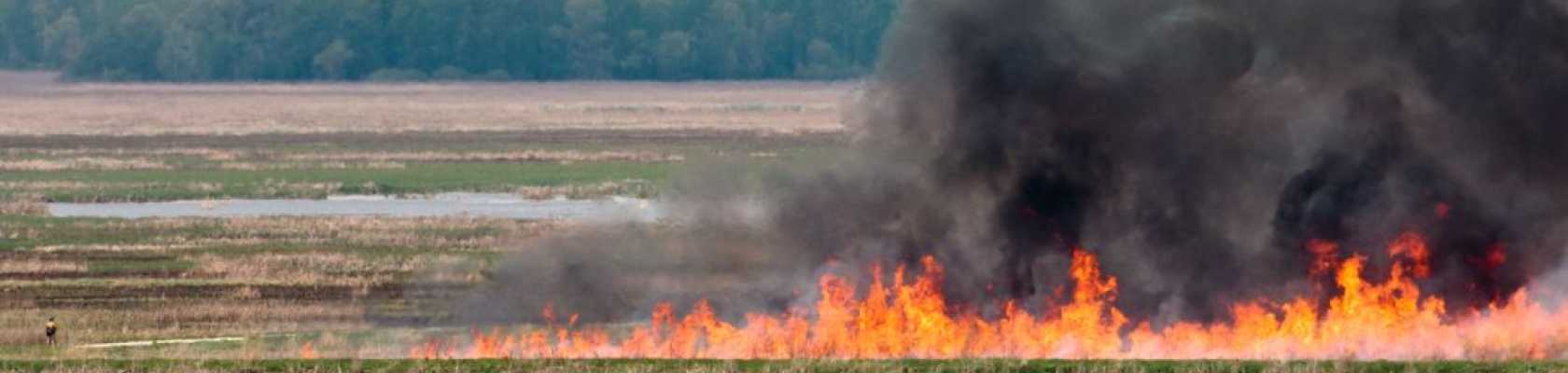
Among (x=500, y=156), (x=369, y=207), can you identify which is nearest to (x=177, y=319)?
(x=369, y=207)

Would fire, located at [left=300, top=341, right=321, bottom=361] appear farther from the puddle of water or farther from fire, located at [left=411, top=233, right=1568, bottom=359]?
the puddle of water

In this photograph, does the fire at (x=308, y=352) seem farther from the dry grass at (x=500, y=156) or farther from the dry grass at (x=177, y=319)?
the dry grass at (x=500, y=156)

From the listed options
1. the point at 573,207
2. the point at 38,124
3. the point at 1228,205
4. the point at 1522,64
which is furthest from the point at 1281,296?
the point at 38,124

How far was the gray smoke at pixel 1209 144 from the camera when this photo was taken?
45.1 m

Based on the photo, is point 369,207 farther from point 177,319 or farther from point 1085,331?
point 1085,331

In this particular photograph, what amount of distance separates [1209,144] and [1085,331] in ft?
13.8

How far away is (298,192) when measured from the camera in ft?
299

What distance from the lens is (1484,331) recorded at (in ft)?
138

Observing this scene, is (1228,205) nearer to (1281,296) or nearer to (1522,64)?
(1281,296)

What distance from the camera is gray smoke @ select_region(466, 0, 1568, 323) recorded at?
148ft

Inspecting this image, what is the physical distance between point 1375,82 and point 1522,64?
2.26 meters

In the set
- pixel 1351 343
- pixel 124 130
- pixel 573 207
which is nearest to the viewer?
pixel 1351 343

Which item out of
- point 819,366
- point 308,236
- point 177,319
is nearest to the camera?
point 819,366

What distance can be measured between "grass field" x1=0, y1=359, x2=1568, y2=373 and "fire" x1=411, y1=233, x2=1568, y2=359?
5.98 ft
